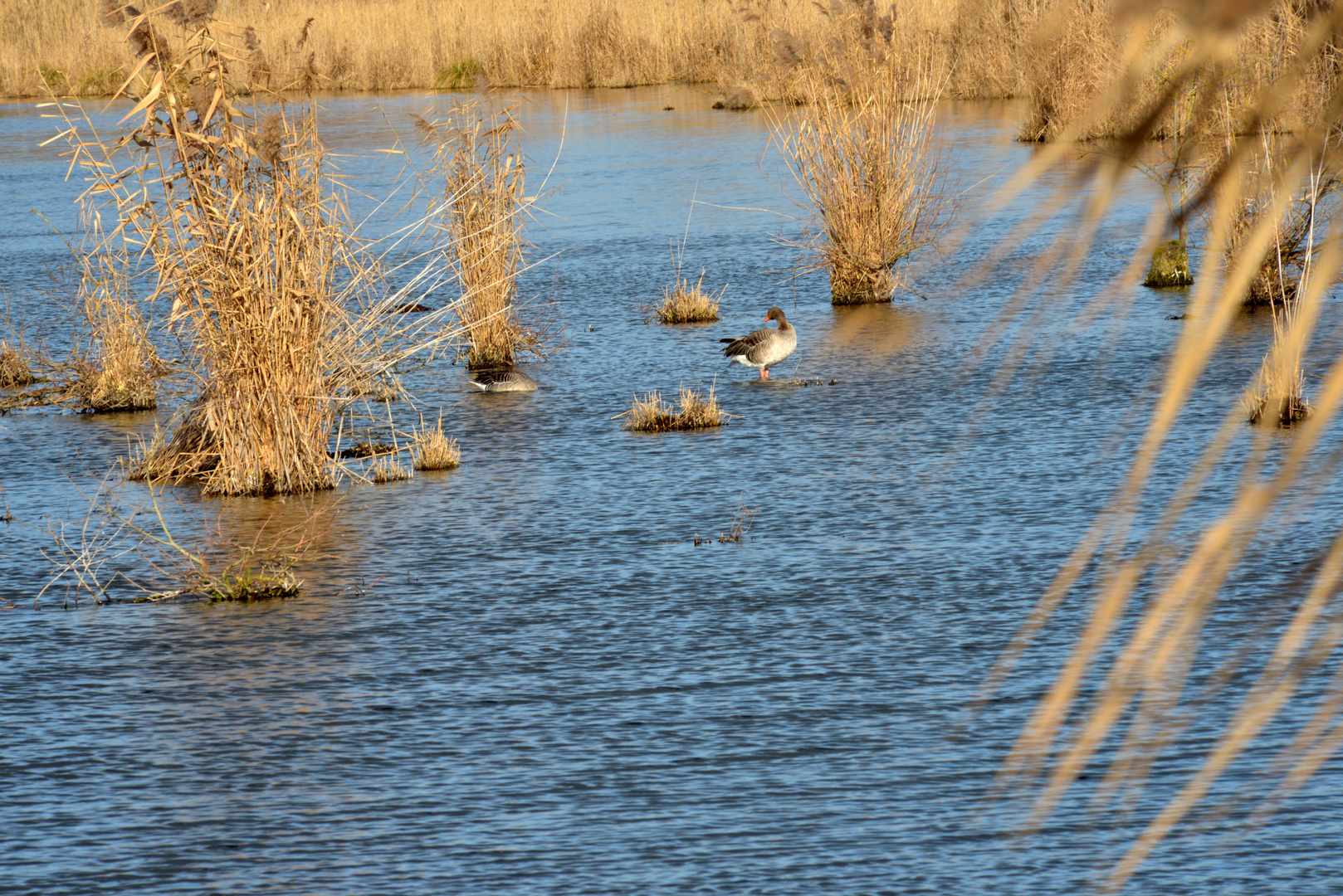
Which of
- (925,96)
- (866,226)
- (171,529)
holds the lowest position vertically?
(171,529)

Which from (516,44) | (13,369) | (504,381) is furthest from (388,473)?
(516,44)

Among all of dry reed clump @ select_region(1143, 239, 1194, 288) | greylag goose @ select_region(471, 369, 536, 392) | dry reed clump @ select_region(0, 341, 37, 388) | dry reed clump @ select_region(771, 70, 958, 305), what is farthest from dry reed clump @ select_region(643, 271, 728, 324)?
dry reed clump @ select_region(0, 341, 37, 388)

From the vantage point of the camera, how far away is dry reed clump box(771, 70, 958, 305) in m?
13.1

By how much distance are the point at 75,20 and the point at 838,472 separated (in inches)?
1683

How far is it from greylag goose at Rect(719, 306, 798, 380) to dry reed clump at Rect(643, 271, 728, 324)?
93.1 inches

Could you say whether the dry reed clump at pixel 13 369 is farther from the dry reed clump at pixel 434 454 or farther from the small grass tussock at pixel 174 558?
the dry reed clump at pixel 434 454

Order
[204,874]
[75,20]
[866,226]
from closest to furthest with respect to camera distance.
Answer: [204,874], [866,226], [75,20]

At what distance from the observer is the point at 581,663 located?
559 centimetres

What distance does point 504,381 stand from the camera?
10742mm

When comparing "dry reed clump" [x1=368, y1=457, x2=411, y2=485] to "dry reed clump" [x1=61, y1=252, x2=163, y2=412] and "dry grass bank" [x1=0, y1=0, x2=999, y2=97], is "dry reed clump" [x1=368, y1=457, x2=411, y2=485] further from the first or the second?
"dry grass bank" [x1=0, y1=0, x2=999, y2=97]

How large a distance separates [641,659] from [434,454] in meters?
3.43

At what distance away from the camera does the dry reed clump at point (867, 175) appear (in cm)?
1311

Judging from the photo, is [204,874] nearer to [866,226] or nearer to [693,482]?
[693,482]

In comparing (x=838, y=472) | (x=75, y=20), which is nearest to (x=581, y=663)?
(x=838, y=472)
